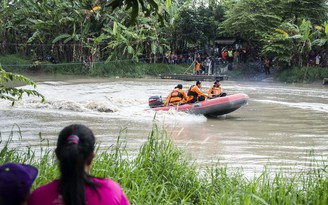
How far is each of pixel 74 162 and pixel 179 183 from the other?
3320 mm

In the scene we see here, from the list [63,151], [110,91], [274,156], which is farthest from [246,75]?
[63,151]

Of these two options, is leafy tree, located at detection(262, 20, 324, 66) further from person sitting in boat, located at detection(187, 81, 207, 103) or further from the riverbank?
person sitting in boat, located at detection(187, 81, 207, 103)

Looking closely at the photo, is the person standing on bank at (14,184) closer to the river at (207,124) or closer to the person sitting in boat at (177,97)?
the river at (207,124)

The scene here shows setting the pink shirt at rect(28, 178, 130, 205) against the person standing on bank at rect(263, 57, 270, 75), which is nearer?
the pink shirt at rect(28, 178, 130, 205)

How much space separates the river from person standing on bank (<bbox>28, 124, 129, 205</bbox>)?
412cm

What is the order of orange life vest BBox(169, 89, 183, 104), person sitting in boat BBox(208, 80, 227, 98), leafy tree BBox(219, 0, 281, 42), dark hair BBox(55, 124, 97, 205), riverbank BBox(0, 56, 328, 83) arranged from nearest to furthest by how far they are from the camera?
dark hair BBox(55, 124, 97, 205)
orange life vest BBox(169, 89, 183, 104)
person sitting in boat BBox(208, 80, 227, 98)
leafy tree BBox(219, 0, 281, 42)
riverbank BBox(0, 56, 328, 83)

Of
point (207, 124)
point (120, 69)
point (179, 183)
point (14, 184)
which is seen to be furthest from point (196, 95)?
point (120, 69)

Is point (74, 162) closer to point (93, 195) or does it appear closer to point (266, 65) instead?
point (93, 195)

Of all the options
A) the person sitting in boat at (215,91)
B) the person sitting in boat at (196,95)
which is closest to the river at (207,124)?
the person sitting in boat at (196,95)

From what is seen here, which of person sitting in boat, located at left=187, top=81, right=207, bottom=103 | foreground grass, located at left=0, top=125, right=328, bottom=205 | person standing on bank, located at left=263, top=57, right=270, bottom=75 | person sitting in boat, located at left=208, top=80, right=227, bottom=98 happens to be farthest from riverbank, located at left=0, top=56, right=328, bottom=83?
foreground grass, located at left=0, top=125, right=328, bottom=205

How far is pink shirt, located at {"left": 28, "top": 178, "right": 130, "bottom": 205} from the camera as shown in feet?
7.54

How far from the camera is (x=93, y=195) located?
230 centimetres

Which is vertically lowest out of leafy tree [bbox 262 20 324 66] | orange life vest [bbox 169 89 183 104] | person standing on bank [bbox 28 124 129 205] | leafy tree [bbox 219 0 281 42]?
orange life vest [bbox 169 89 183 104]

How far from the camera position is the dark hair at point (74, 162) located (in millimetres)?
2271
